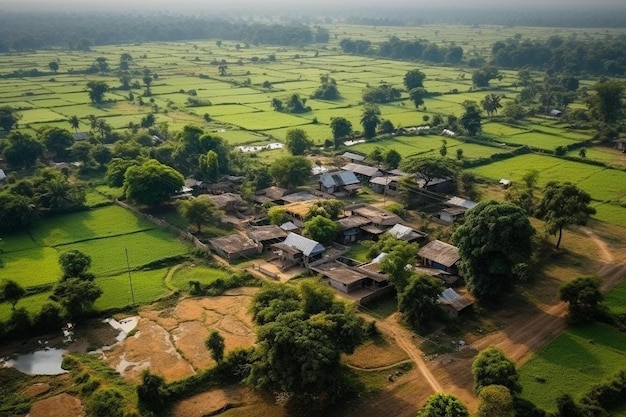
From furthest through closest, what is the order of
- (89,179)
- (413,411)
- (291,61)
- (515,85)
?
(291,61)
(515,85)
(89,179)
(413,411)

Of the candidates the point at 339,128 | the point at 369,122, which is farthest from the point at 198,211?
the point at 369,122

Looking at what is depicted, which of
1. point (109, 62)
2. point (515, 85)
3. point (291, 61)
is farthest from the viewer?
point (291, 61)

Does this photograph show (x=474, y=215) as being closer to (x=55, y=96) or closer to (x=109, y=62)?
(x=55, y=96)

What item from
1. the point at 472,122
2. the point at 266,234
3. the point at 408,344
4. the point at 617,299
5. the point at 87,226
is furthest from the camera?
the point at 472,122

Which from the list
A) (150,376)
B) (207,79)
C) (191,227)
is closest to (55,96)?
(207,79)

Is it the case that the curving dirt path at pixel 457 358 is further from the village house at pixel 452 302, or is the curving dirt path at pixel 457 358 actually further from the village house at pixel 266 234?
the village house at pixel 266 234

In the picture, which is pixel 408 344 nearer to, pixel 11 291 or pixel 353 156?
pixel 11 291

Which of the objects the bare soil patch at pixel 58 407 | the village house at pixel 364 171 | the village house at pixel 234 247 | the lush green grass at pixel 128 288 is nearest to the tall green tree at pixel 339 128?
the village house at pixel 364 171

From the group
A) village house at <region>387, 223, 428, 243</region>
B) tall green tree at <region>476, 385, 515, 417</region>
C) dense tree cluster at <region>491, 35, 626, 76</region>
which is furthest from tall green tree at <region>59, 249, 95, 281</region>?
dense tree cluster at <region>491, 35, 626, 76</region>
